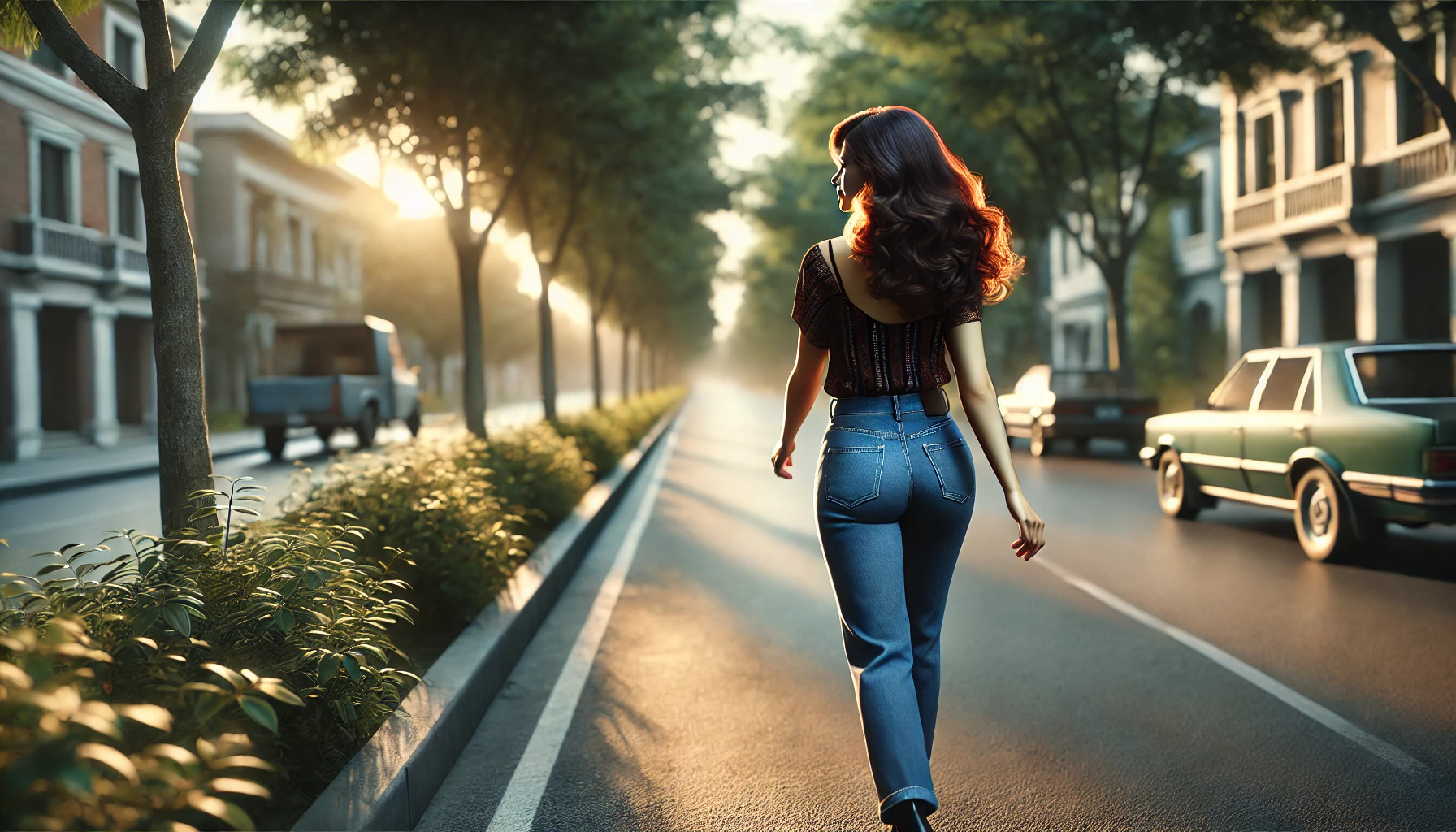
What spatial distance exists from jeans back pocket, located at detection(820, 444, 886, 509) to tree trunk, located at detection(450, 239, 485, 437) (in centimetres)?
1026

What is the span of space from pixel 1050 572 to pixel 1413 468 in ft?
7.86

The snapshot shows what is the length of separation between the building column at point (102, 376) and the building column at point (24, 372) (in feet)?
6.45

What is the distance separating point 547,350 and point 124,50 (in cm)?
1668

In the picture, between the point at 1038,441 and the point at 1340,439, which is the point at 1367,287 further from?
the point at 1340,439

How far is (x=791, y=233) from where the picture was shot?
121ft

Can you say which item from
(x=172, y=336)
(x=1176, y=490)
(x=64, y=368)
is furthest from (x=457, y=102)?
(x=64, y=368)

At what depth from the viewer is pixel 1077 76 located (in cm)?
2019

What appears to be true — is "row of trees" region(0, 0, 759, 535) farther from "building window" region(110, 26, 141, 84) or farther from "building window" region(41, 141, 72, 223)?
"building window" region(110, 26, 141, 84)

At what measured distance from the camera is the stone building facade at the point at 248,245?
1510 inches

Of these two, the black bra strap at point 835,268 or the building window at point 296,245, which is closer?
the black bra strap at point 835,268

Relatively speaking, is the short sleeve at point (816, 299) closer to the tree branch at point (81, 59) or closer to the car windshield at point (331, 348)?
the tree branch at point (81, 59)

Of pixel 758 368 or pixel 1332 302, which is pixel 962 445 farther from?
pixel 758 368

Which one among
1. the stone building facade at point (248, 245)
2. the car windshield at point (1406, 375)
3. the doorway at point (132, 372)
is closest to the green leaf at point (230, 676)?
the car windshield at point (1406, 375)

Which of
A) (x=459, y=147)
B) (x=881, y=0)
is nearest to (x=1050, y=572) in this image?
(x=459, y=147)
